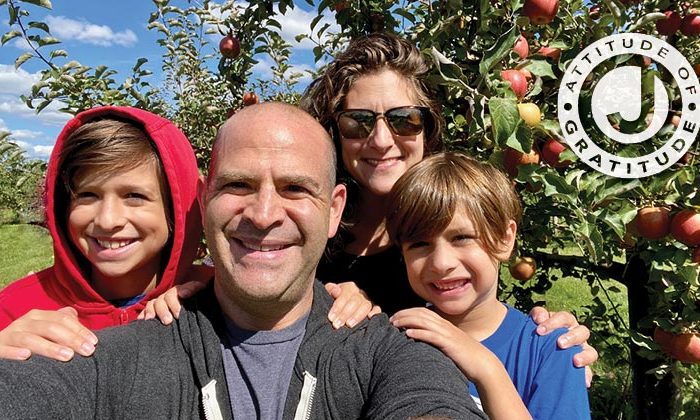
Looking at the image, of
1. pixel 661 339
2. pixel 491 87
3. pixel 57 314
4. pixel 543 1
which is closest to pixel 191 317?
pixel 57 314

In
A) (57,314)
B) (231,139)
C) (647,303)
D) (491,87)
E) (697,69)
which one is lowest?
(647,303)

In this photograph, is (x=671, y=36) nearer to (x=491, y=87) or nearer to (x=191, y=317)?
(x=491, y=87)

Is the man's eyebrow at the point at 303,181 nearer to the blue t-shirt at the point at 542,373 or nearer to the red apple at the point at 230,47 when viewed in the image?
the blue t-shirt at the point at 542,373

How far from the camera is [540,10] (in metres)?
1.86

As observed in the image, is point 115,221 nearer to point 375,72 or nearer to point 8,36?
point 375,72

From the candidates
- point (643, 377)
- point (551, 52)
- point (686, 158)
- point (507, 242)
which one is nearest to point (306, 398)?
point (507, 242)

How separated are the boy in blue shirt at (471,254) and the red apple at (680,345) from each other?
0.81m

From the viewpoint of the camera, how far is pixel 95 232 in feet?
5.70

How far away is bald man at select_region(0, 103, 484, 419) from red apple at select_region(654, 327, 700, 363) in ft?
4.19

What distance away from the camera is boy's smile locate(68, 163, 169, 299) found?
5.68ft

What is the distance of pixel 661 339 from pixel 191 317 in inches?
73.0

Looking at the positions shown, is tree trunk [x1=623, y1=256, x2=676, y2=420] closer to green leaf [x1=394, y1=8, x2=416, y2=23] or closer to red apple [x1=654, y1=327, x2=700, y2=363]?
red apple [x1=654, y1=327, x2=700, y2=363]

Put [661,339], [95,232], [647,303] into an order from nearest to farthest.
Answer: [95,232] < [661,339] < [647,303]

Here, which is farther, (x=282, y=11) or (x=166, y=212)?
(x=282, y=11)
